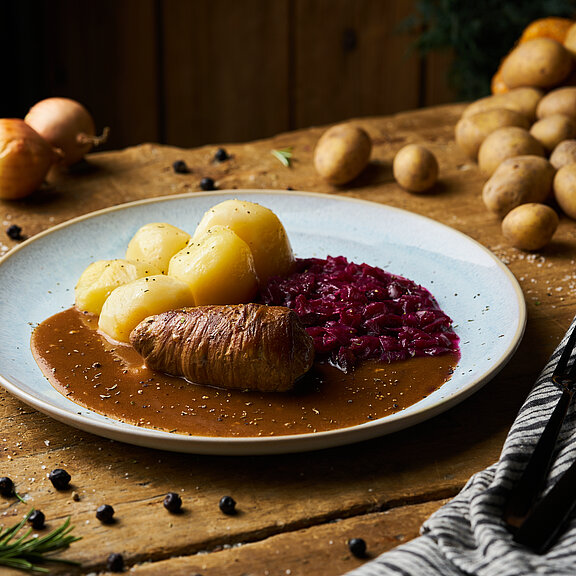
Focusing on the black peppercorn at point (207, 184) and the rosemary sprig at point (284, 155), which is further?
the rosemary sprig at point (284, 155)

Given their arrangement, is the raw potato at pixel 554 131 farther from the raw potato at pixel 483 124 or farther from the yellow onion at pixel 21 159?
the yellow onion at pixel 21 159

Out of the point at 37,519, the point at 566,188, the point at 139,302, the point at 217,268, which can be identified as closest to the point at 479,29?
the point at 566,188

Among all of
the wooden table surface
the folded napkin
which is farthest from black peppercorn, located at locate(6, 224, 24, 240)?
the folded napkin

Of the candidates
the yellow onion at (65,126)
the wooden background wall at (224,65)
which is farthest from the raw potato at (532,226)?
the wooden background wall at (224,65)

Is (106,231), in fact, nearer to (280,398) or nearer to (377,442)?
(280,398)

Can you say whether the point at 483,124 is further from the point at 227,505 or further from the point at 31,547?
the point at 31,547

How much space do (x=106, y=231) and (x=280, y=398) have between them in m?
1.16

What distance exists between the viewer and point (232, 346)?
1903 mm

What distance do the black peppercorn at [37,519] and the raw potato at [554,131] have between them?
98.8 inches

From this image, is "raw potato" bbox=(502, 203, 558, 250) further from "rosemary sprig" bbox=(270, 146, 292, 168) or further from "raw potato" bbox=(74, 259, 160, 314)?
"raw potato" bbox=(74, 259, 160, 314)

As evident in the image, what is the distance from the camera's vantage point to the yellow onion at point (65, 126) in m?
3.33

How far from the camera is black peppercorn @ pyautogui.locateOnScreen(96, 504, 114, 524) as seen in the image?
1595 millimetres

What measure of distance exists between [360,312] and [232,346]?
0.48 meters

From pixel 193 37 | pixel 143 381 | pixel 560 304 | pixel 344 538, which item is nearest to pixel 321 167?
pixel 560 304
